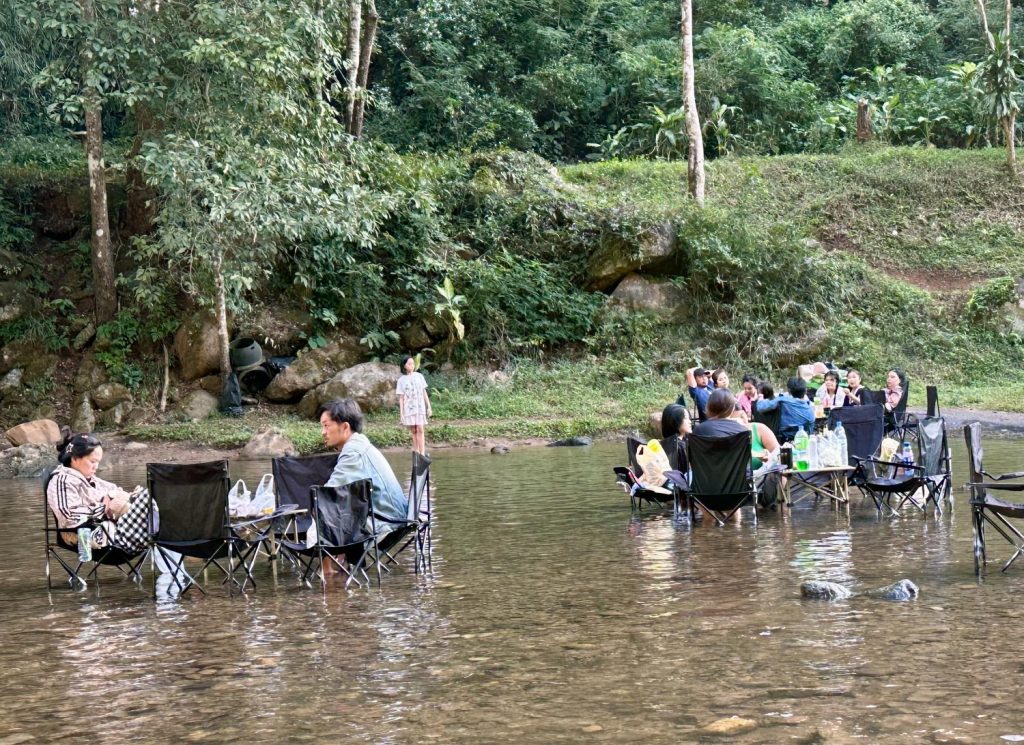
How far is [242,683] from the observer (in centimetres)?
502

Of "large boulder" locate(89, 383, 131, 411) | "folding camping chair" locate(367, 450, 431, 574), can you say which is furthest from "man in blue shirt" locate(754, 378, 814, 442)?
"large boulder" locate(89, 383, 131, 411)

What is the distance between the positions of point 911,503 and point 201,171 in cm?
1342

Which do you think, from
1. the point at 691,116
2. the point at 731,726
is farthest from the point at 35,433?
the point at 731,726

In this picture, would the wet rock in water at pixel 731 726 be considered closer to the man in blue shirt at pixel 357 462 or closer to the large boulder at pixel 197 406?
the man in blue shirt at pixel 357 462

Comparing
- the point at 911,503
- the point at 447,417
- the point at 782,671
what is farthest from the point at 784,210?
the point at 782,671

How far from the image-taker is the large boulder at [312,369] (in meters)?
21.8

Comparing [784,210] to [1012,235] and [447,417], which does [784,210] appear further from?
[447,417]

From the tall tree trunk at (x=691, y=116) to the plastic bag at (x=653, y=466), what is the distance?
16.7m

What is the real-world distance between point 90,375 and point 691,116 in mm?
14502

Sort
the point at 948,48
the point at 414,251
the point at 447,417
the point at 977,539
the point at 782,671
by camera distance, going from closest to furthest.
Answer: the point at 782,671
the point at 977,539
the point at 447,417
the point at 414,251
the point at 948,48

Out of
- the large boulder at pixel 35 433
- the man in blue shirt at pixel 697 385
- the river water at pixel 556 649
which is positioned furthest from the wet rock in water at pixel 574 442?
the river water at pixel 556 649

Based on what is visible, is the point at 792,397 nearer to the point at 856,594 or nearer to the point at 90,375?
the point at 856,594

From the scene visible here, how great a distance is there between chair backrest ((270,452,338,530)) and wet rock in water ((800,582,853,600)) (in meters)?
3.53

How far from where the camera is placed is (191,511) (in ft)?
24.3
